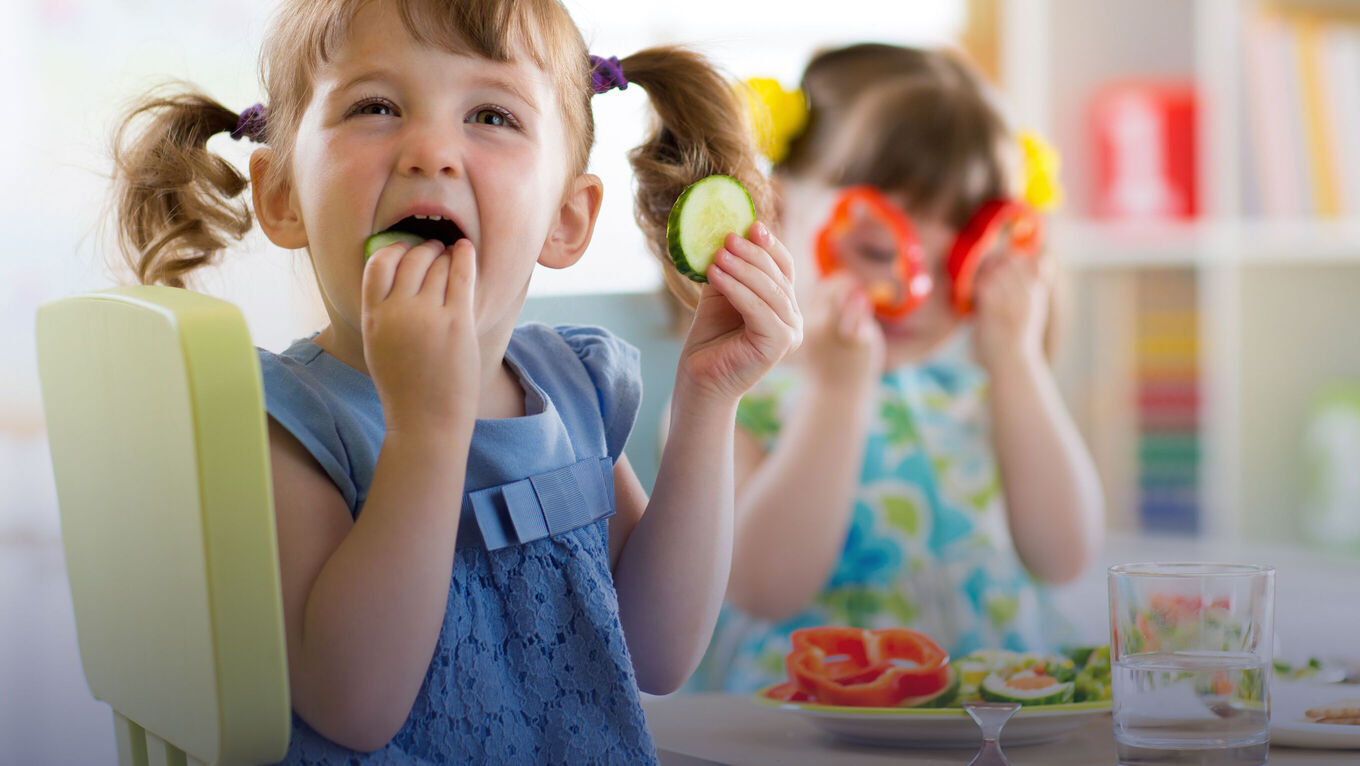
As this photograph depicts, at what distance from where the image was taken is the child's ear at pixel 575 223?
2.47 feet

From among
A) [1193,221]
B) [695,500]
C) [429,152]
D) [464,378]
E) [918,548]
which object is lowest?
[918,548]

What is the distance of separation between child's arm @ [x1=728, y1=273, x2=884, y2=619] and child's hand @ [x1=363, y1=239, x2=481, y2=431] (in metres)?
0.88

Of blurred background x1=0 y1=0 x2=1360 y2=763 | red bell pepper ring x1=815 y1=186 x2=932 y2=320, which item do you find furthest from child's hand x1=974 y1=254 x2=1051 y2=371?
blurred background x1=0 y1=0 x2=1360 y2=763

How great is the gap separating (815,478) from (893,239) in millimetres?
298

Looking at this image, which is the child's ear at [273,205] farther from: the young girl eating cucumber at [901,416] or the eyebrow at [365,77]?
the young girl eating cucumber at [901,416]

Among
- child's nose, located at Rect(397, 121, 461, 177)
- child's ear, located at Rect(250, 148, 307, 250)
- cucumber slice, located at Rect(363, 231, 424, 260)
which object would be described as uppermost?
child's nose, located at Rect(397, 121, 461, 177)

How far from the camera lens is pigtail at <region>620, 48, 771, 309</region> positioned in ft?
2.59

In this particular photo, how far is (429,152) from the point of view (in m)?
0.61

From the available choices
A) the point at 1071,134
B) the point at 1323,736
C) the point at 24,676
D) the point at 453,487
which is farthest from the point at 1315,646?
the point at 1071,134

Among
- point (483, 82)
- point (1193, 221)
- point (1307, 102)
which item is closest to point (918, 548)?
point (483, 82)

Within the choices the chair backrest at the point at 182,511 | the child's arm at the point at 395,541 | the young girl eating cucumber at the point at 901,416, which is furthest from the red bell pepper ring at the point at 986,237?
the chair backrest at the point at 182,511

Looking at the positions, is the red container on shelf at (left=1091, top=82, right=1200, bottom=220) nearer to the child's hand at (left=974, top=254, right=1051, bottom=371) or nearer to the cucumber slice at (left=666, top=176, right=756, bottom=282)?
the child's hand at (left=974, top=254, right=1051, bottom=371)

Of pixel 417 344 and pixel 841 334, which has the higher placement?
pixel 417 344

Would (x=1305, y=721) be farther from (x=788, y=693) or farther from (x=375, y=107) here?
(x=375, y=107)
